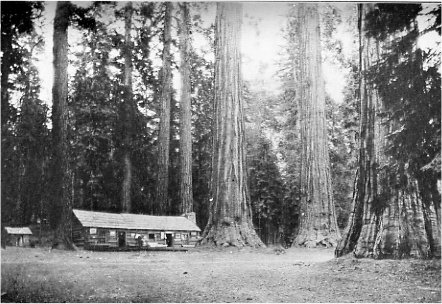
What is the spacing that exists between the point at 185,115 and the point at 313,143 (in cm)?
148

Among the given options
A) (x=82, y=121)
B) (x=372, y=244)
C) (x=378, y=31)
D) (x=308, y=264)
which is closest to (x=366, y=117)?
(x=378, y=31)

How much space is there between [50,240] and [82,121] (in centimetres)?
129

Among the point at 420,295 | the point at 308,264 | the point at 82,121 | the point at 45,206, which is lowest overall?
the point at 420,295

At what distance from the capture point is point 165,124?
5.37m

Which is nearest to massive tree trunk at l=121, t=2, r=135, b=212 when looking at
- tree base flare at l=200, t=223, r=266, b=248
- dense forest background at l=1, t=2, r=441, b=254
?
dense forest background at l=1, t=2, r=441, b=254

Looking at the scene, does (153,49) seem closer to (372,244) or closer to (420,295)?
(372,244)

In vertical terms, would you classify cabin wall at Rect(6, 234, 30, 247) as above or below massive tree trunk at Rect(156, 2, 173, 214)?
below

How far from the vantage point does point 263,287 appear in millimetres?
5168

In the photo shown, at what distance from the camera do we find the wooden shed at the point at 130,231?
5.05m

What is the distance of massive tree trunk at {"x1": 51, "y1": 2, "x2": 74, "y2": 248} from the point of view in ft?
16.7

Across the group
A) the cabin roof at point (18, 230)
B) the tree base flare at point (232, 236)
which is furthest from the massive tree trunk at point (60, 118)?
the tree base flare at point (232, 236)

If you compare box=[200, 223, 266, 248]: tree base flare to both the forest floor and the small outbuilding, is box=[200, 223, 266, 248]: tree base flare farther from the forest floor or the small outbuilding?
the small outbuilding

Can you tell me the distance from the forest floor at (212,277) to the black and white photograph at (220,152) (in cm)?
1

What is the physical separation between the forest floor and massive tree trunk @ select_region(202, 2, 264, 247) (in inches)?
8.3
